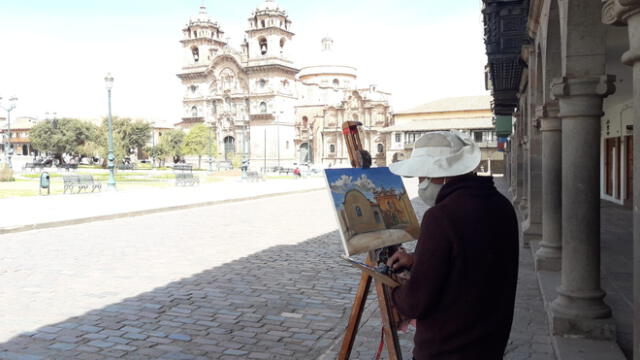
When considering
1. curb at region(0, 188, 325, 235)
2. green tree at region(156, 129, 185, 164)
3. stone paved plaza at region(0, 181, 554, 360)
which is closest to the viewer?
stone paved plaza at region(0, 181, 554, 360)

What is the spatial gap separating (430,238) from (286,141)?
82.6 metres

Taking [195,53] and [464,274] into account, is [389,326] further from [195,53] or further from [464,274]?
[195,53]

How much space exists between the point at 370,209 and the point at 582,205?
2329 millimetres

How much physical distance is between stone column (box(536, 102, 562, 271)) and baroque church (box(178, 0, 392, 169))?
Answer: 234ft

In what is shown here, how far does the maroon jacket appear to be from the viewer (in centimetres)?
229

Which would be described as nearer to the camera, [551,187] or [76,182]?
[551,187]

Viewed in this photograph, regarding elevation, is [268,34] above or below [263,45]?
above

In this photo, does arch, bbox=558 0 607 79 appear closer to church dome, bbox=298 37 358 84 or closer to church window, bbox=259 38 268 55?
church window, bbox=259 38 268 55

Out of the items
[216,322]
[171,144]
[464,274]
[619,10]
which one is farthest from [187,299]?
[171,144]

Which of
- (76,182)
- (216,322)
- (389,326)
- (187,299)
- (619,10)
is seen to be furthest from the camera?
(76,182)

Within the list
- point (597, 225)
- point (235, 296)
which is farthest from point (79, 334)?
point (597, 225)

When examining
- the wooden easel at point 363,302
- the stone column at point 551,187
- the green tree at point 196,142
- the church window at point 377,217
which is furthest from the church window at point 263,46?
the church window at point 377,217

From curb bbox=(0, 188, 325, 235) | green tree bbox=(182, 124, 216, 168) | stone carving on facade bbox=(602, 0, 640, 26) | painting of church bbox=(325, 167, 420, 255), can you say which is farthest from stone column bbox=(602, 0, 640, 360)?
green tree bbox=(182, 124, 216, 168)

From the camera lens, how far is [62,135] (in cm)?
7994
